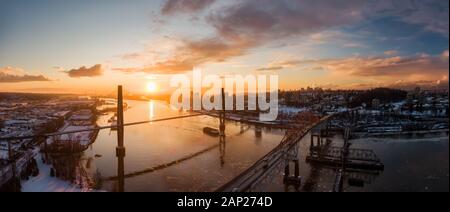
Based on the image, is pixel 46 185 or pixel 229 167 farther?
pixel 229 167

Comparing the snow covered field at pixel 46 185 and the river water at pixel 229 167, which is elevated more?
the snow covered field at pixel 46 185

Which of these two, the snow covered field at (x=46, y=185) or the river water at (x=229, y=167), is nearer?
the snow covered field at (x=46, y=185)

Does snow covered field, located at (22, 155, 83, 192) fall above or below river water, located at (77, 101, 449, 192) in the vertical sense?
above

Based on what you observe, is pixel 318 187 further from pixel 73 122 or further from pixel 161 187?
pixel 73 122

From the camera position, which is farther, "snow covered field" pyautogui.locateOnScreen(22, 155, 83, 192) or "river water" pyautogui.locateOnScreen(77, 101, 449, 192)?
"river water" pyautogui.locateOnScreen(77, 101, 449, 192)

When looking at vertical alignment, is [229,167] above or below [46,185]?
below
